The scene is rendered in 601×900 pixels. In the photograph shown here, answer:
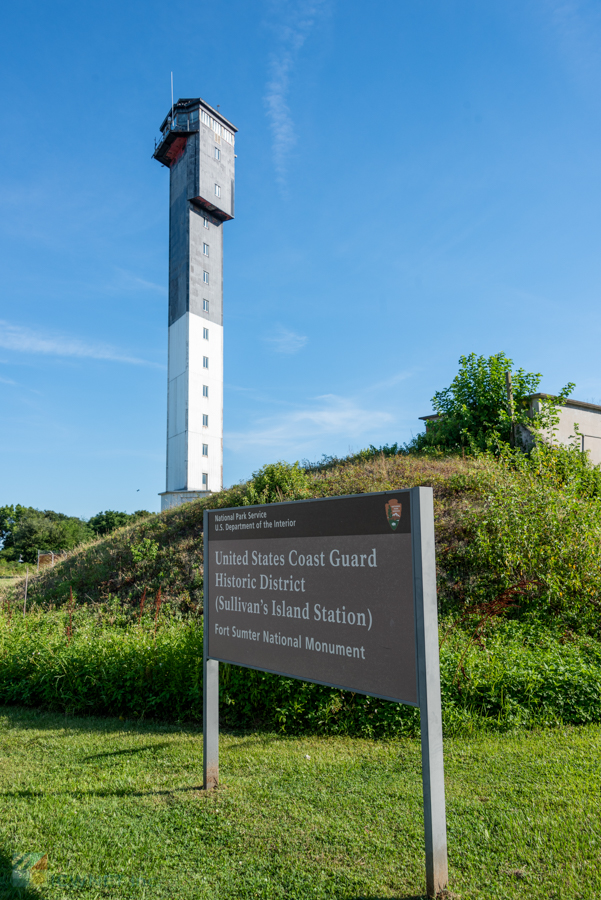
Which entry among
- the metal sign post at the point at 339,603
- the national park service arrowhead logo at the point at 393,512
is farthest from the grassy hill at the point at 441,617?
the national park service arrowhead logo at the point at 393,512

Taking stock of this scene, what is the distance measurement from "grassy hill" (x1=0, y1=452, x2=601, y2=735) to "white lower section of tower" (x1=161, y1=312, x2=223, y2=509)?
1833 centimetres

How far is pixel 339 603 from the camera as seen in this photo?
3221 mm

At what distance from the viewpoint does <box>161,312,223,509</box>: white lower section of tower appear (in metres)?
31.3

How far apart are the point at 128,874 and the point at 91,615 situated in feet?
25.3

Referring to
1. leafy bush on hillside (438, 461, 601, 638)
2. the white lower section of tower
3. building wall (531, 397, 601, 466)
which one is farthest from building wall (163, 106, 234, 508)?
leafy bush on hillside (438, 461, 601, 638)

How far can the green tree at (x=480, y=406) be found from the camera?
15797 mm

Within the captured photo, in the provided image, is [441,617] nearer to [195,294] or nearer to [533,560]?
[533,560]

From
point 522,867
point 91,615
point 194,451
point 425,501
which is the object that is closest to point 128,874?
point 522,867

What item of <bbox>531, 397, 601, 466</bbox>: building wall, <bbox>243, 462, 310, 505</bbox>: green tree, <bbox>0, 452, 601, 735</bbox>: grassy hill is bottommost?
<bbox>0, 452, 601, 735</bbox>: grassy hill

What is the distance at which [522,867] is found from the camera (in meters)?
2.88

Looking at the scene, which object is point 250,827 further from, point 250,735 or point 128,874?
point 250,735

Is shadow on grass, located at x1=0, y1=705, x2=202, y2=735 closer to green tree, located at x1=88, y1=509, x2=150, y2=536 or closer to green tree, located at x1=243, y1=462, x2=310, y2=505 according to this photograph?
green tree, located at x1=243, y1=462, x2=310, y2=505

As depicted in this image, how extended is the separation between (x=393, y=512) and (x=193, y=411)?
29.5 m

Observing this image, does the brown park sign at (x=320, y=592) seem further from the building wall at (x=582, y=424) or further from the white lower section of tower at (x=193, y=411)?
the white lower section of tower at (x=193, y=411)
